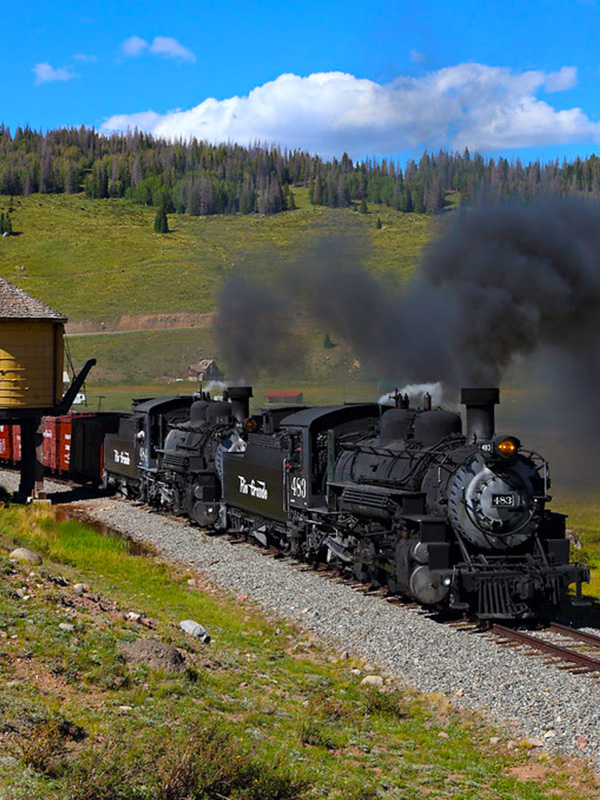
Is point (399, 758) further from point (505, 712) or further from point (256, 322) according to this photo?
point (256, 322)

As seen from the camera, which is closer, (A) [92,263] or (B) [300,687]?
(B) [300,687]

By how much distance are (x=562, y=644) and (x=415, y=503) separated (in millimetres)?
3053

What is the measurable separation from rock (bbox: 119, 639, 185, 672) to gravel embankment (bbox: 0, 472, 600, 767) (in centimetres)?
306

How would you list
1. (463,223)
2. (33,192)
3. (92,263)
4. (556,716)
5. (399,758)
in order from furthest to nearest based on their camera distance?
(33,192)
(92,263)
(463,223)
(556,716)
(399,758)

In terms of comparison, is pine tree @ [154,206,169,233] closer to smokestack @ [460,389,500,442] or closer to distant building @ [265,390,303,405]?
distant building @ [265,390,303,405]

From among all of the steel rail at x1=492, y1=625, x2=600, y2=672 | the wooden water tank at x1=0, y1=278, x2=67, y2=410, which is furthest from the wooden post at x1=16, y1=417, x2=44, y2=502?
the steel rail at x1=492, y1=625, x2=600, y2=672

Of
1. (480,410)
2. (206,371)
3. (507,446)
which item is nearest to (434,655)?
(507,446)

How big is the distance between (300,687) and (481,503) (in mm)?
4441

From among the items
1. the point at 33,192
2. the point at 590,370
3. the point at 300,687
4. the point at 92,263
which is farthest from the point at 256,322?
the point at 33,192

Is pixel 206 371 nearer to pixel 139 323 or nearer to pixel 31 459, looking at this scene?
pixel 139 323

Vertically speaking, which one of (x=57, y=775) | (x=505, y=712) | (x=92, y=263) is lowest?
(x=505, y=712)

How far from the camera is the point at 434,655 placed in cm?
1254

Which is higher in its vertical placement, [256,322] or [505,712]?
[256,322]

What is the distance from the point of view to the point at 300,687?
36.7ft
